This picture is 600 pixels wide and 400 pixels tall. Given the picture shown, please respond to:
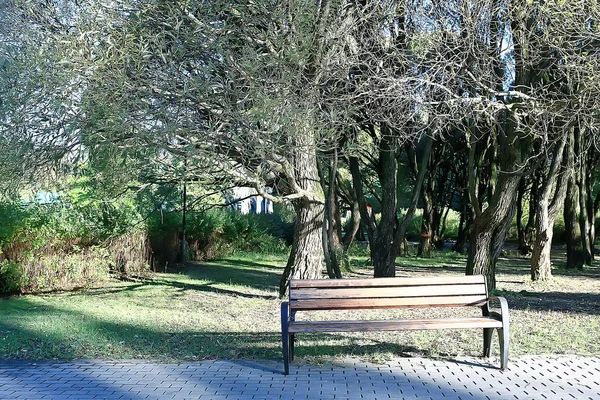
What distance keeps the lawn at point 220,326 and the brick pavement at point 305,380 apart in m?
0.41

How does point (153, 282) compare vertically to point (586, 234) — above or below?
below

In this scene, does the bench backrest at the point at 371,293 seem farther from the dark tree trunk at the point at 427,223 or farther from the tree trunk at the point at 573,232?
the dark tree trunk at the point at 427,223

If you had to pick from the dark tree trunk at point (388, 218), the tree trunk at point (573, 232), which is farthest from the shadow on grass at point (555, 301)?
the tree trunk at point (573, 232)

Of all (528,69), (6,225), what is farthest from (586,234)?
(6,225)

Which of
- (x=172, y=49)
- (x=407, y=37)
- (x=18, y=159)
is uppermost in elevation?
(x=407, y=37)

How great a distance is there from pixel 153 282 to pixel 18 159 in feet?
19.6

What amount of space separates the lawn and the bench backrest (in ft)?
1.95

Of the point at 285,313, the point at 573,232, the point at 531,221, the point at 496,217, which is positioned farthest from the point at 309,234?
the point at 531,221

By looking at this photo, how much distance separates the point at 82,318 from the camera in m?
9.21

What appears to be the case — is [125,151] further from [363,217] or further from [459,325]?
[363,217]

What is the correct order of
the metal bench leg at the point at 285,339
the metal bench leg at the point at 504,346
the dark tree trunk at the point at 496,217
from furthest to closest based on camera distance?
the dark tree trunk at the point at 496,217, the metal bench leg at the point at 504,346, the metal bench leg at the point at 285,339

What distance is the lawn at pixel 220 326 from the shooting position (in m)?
7.04

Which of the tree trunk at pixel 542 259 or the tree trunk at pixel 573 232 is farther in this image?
the tree trunk at pixel 573 232

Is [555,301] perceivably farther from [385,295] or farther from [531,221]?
[531,221]
